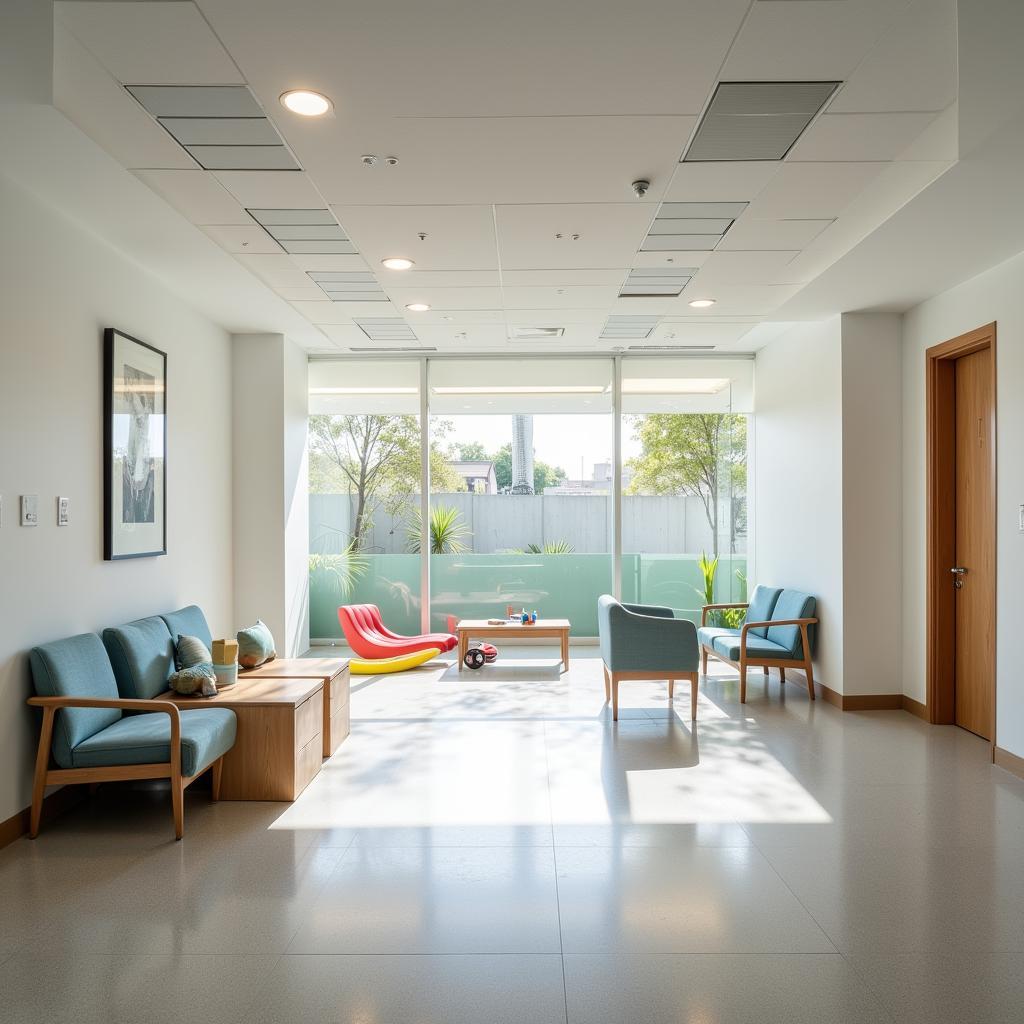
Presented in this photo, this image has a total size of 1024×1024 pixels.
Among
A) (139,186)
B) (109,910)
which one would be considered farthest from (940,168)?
(109,910)

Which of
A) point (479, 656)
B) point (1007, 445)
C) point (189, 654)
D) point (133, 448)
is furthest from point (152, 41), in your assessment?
point (479, 656)

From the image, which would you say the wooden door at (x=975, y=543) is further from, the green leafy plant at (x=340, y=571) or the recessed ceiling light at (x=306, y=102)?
the green leafy plant at (x=340, y=571)

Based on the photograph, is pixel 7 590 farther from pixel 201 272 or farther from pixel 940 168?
pixel 940 168

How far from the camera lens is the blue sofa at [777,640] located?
655 centimetres

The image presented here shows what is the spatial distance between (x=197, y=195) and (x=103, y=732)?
274 centimetres

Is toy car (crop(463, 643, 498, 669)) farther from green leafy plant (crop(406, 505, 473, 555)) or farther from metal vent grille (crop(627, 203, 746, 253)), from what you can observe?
metal vent grille (crop(627, 203, 746, 253))

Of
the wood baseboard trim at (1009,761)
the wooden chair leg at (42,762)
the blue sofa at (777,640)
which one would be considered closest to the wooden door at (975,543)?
the wood baseboard trim at (1009,761)

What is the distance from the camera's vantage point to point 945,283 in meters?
5.43

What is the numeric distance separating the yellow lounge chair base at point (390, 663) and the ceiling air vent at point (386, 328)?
2999 millimetres

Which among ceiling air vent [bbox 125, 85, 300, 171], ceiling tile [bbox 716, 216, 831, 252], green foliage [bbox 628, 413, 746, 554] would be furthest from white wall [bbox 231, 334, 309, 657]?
ceiling tile [bbox 716, 216, 831, 252]

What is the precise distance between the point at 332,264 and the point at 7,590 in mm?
2760

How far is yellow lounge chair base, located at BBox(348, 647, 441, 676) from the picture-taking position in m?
7.62

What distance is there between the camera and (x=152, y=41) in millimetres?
2785

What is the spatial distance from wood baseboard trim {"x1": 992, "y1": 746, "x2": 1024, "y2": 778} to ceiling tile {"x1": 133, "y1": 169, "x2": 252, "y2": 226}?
17.5ft
